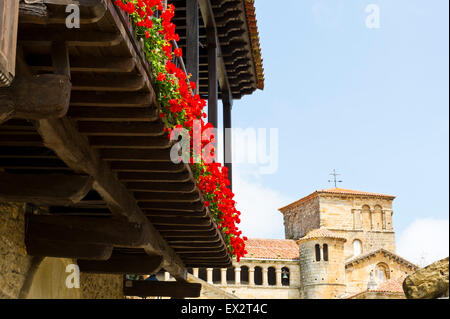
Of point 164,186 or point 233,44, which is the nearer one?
point 164,186

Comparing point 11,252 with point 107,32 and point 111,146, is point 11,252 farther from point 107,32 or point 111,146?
point 107,32

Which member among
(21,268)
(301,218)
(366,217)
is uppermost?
(301,218)

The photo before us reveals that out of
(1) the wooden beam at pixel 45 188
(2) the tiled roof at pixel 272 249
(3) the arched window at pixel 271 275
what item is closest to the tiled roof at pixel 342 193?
(2) the tiled roof at pixel 272 249

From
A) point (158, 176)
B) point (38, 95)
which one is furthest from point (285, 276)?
point (38, 95)

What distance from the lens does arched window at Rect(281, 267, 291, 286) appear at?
153 ft

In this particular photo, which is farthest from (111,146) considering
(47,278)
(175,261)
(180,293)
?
(180,293)

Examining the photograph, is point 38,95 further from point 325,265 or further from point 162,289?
point 325,265

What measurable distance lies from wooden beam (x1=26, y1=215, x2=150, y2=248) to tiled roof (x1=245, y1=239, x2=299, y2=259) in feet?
130

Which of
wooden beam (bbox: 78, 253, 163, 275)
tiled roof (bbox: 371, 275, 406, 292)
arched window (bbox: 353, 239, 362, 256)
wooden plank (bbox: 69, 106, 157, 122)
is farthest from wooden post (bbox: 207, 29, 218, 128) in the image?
arched window (bbox: 353, 239, 362, 256)

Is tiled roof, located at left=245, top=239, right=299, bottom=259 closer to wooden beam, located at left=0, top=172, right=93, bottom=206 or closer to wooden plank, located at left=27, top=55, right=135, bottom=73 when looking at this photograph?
wooden beam, located at left=0, top=172, right=93, bottom=206

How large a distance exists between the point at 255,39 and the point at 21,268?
21.3 ft

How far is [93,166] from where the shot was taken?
4766 millimetres
